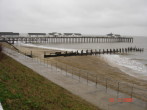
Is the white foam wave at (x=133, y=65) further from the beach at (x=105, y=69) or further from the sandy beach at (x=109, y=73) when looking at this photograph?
the sandy beach at (x=109, y=73)

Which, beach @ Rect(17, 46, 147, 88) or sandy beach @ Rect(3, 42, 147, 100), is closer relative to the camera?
sandy beach @ Rect(3, 42, 147, 100)

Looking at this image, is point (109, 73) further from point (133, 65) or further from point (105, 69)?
point (133, 65)

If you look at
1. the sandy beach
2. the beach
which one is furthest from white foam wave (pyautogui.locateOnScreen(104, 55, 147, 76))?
the sandy beach

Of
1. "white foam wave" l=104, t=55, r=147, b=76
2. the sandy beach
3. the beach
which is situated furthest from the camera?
"white foam wave" l=104, t=55, r=147, b=76

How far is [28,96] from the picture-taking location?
8.34 meters

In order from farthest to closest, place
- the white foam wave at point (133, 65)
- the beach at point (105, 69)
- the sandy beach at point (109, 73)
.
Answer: the white foam wave at point (133, 65) → the beach at point (105, 69) → the sandy beach at point (109, 73)

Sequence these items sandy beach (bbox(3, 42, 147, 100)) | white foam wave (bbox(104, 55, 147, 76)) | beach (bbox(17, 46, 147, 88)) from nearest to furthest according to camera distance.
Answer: sandy beach (bbox(3, 42, 147, 100)) < beach (bbox(17, 46, 147, 88)) < white foam wave (bbox(104, 55, 147, 76))

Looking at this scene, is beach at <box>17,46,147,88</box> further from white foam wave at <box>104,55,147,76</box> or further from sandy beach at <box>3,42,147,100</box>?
white foam wave at <box>104,55,147,76</box>

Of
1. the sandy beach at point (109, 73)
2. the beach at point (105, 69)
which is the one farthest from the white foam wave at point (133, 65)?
the sandy beach at point (109, 73)

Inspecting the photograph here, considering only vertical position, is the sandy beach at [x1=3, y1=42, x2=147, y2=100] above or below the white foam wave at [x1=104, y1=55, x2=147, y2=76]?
above

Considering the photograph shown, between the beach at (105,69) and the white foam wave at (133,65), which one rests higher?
the beach at (105,69)

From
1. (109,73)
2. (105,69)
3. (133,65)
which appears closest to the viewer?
(109,73)

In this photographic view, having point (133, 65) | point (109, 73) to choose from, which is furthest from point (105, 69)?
point (133, 65)

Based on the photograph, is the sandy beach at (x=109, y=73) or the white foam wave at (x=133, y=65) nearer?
the sandy beach at (x=109, y=73)
